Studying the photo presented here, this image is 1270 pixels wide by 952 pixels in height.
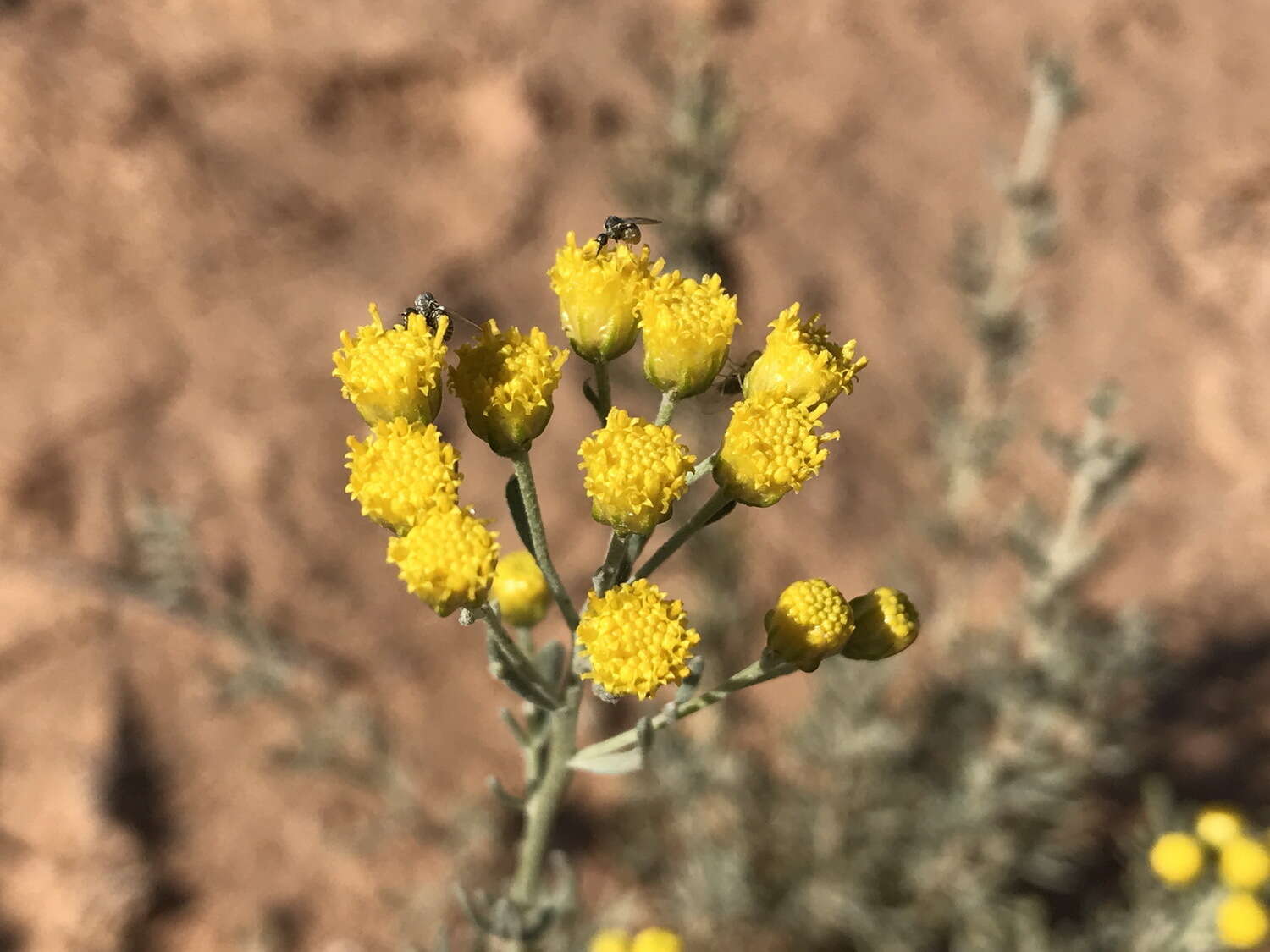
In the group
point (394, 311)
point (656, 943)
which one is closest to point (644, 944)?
point (656, 943)

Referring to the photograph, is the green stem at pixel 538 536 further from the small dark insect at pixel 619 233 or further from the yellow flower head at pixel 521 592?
the small dark insect at pixel 619 233

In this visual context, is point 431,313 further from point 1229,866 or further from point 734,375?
point 1229,866

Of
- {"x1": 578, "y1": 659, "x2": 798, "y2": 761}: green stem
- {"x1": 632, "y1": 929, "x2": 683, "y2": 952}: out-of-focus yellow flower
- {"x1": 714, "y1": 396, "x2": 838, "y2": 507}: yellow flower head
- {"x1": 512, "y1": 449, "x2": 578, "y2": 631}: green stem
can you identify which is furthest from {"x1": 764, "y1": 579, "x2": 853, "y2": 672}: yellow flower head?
{"x1": 632, "y1": 929, "x2": 683, "y2": 952}: out-of-focus yellow flower

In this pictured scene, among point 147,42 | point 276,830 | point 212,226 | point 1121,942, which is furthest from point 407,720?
point 147,42

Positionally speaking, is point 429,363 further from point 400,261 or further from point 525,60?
point 525,60

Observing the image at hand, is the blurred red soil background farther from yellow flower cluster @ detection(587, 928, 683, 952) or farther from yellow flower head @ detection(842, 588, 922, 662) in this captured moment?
yellow flower head @ detection(842, 588, 922, 662)

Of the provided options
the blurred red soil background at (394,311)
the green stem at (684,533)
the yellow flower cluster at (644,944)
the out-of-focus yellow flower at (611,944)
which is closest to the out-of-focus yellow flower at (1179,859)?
the yellow flower cluster at (644,944)
